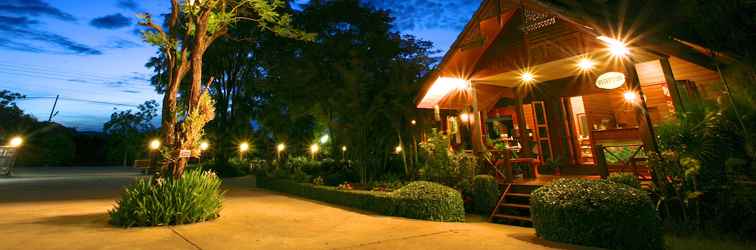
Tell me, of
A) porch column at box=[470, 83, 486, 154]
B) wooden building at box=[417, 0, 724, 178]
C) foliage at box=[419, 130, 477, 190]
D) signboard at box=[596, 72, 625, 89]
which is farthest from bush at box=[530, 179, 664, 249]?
signboard at box=[596, 72, 625, 89]

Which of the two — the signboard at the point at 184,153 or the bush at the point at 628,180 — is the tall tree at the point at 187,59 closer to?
the signboard at the point at 184,153

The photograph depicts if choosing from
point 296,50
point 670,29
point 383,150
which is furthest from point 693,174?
point 296,50

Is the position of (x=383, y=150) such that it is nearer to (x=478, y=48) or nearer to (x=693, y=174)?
(x=478, y=48)

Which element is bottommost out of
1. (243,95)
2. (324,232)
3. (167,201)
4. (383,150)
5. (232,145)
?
(324,232)

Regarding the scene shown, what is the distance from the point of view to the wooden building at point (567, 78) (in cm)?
560

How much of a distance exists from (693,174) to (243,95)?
2287cm

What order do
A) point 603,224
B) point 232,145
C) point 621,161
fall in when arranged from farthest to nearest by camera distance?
point 232,145, point 621,161, point 603,224

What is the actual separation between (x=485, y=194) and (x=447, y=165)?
1.22 meters

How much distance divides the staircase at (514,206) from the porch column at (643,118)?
2085 mm

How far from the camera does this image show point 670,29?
5.23m

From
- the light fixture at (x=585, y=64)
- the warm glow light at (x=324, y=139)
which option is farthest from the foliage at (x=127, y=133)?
the light fixture at (x=585, y=64)

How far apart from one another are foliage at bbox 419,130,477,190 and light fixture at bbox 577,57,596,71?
3523 millimetres

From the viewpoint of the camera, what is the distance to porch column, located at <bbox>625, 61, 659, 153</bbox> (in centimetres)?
536

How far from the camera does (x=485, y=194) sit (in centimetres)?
717
